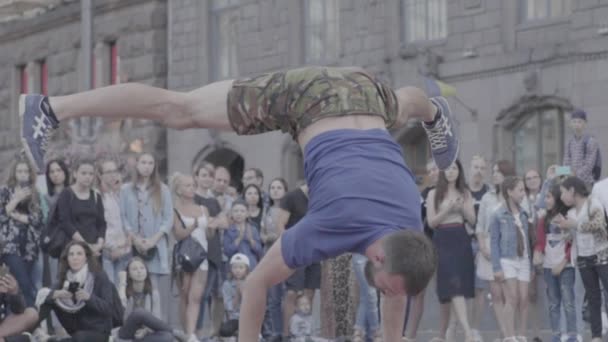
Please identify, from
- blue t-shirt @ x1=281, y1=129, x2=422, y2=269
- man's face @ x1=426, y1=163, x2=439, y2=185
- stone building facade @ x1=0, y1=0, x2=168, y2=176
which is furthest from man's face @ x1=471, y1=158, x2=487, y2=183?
stone building facade @ x1=0, y1=0, x2=168, y2=176

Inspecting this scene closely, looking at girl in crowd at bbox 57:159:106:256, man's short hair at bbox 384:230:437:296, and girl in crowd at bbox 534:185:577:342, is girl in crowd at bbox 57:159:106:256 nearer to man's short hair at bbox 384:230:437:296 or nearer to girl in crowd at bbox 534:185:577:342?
girl in crowd at bbox 534:185:577:342

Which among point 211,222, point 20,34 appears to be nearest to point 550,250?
point 211,222

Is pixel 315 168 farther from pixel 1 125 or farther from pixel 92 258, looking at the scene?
pixel 1 125

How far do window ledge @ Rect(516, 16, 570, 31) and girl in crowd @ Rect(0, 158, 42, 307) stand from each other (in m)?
10.7

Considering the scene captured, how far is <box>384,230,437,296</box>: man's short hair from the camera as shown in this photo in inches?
385

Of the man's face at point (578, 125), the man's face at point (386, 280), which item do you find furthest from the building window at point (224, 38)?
the man's face at point (386, 280)

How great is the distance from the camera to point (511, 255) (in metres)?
17.1

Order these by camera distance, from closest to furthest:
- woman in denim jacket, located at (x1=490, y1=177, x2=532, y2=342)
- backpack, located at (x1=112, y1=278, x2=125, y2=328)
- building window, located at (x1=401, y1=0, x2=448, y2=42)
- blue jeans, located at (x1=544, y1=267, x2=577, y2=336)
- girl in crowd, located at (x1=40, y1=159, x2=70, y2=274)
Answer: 1. backpack, located at (x1=112, y1=278, x2=125, y2=328)
2. blue jeans, located at (x1=544, y1=267, x2=577, y2=336)
3. woman in denim jacket, located at (x1=490, y1=177, x2=532, y2=342)
4. girl in crowd, located at (x1=40, y1=159, x2=70, y2=274)
5. building window, located at (x1=401, y1=0, x2=448, y2=42)

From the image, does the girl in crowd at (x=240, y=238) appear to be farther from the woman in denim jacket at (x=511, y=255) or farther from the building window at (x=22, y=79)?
the building window at (x=22, y=79)

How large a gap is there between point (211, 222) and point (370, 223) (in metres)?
7.68

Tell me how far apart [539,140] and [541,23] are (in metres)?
1.81

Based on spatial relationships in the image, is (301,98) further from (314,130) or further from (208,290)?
(208,290)

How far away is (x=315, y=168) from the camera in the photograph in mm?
10789

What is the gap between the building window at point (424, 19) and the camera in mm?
27750
